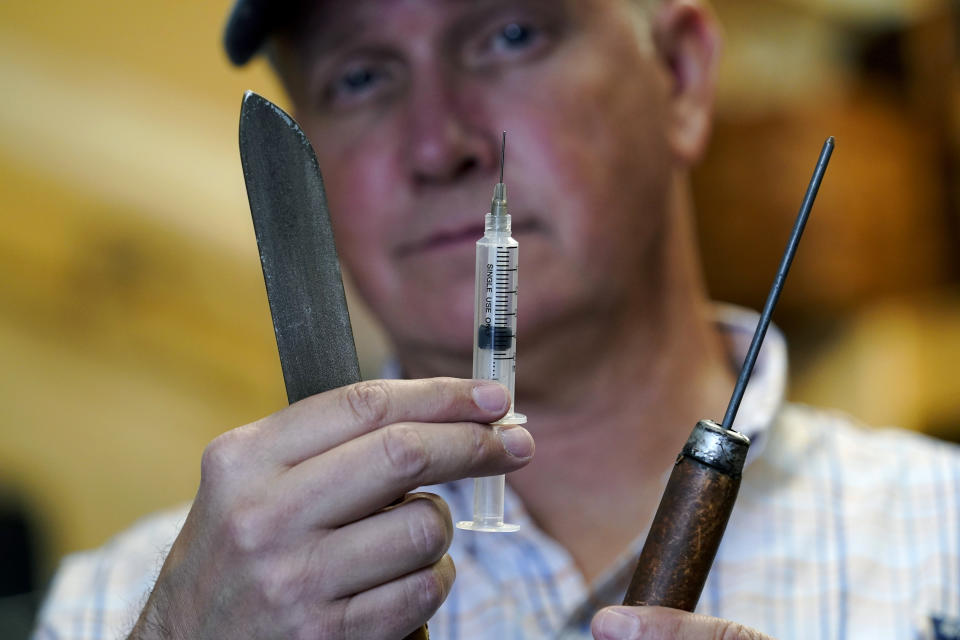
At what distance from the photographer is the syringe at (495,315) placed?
0.68 m

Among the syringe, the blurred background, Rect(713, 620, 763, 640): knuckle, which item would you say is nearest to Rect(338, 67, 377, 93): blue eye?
the syringe

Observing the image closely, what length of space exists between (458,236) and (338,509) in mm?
552

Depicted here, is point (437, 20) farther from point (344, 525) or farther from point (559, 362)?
point (344, 525)

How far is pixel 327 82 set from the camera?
1.24 m

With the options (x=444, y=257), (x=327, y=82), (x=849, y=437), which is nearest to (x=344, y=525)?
(x=444, y=257)

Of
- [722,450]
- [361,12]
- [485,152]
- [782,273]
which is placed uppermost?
[361,12]

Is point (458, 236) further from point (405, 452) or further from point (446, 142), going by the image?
point (405, 452)

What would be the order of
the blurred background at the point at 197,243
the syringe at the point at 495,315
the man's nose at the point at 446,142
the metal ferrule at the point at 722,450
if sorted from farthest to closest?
the blurred background at the point at 197,243 < the man's nose at the point at 446,142 < the syringe at the point at 495,315 < the metal ferrule at the point at 722,450

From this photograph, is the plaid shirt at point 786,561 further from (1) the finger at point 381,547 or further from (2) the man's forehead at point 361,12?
(2) the man's forehead at point 361,12

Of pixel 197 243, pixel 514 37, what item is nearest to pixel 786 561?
pixel 514 37

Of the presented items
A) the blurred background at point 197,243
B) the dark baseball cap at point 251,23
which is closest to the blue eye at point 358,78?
the dark baseball cap at point 251,23

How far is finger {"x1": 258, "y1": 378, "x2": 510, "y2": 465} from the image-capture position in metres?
0.56

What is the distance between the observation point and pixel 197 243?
2.60 m

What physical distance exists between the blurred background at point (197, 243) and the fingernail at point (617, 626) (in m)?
1.68
